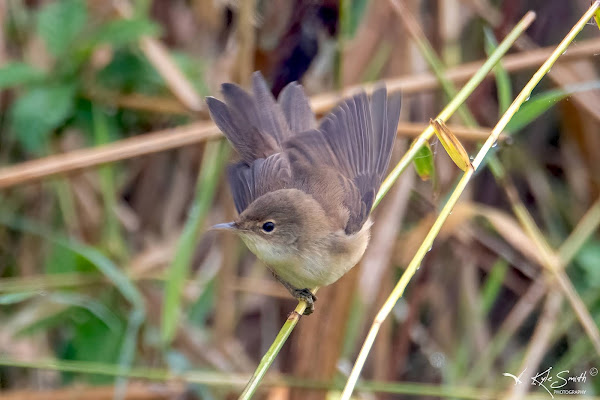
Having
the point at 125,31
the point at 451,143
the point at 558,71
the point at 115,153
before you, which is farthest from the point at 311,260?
the point at 558,71

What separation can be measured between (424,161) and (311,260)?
0.48m

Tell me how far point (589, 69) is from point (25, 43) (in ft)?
8.18

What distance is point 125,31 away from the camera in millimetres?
2562

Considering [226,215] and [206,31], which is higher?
[206,31]

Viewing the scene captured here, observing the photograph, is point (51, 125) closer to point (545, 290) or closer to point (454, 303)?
point (454, 303)

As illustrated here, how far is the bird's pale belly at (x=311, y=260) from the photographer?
6.32ft

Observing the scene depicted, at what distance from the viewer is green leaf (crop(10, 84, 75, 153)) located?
2.56 metres

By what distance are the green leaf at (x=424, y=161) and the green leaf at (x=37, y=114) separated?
1465mm

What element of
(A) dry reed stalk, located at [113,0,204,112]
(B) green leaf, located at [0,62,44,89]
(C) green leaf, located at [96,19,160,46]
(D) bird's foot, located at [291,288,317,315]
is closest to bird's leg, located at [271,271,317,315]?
(D) bird's foot, located at [291,288,317,315]

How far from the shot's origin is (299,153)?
2076 mm

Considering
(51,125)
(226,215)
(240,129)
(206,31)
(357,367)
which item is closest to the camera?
(357,367)

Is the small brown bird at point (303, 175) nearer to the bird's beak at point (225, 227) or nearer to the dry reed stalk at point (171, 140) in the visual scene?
the bird's beak at point (225, 227)

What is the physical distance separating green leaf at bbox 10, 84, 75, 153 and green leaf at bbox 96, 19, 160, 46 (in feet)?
0.88

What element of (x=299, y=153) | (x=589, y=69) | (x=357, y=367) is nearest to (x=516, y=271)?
(x=589, y=69)
